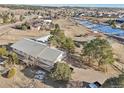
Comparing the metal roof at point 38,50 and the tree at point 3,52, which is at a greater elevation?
the metal roof at point 38,50

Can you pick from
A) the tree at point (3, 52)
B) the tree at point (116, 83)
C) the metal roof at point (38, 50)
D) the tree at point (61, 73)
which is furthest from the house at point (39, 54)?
the tree at point (116, 83)

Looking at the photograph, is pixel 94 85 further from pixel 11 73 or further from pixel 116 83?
pixel 11 73

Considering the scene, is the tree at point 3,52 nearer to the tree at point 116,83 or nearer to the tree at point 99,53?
the tree at point 99,53

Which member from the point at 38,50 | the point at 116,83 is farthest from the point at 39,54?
the point at 116,83

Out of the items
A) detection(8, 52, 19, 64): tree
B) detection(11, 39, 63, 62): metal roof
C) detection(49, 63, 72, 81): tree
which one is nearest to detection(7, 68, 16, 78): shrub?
detection(8, 52, 19, 64): tree

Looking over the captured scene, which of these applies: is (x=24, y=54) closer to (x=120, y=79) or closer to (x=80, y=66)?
(x=80, y=66)

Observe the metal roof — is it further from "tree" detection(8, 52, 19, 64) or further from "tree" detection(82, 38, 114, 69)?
"tree" detection(82, 38, 114, 69)
